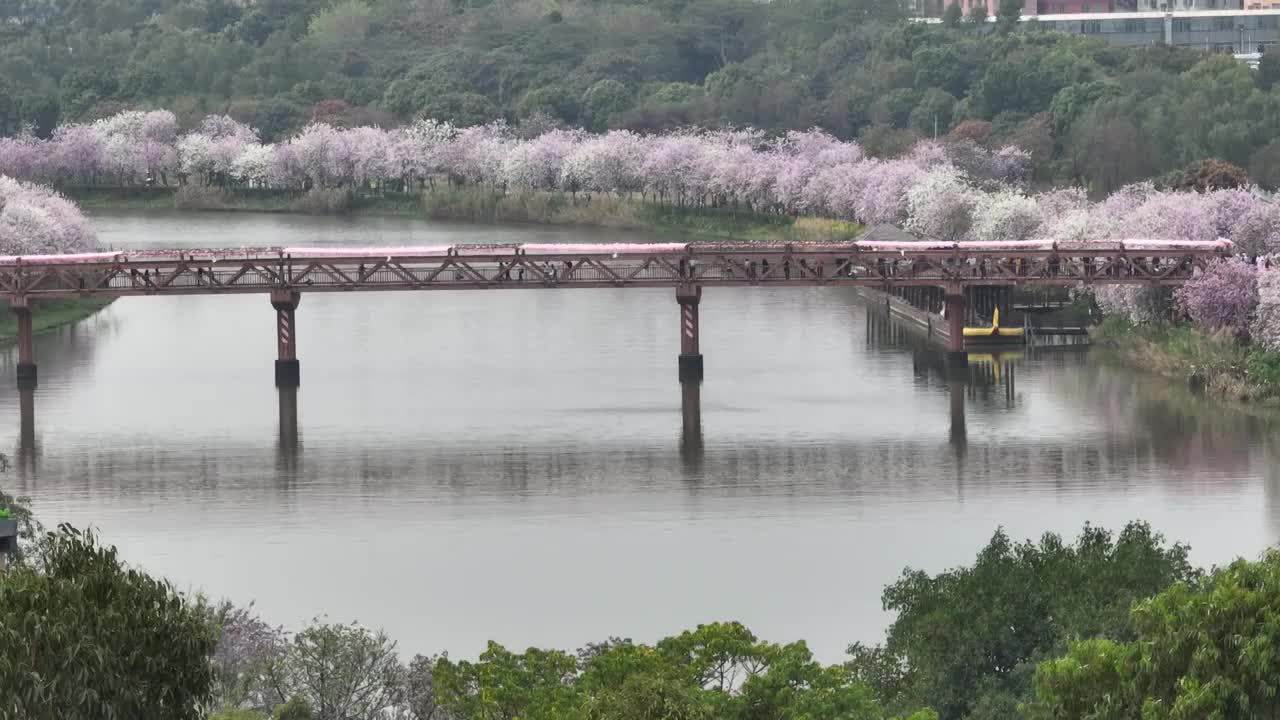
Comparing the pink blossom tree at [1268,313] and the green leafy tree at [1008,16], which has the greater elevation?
the green leafy tree at [1008,16]

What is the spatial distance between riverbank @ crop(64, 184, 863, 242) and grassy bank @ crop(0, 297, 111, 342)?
28.0 m

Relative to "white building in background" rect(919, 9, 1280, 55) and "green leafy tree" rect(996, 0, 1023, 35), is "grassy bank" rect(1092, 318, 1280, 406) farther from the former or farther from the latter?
"white building in background" rect(919, 9, 1280, 55)

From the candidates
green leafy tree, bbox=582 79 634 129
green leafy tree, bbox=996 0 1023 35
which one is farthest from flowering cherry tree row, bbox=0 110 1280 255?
green leafy tree, bbox=996 0 1023 35

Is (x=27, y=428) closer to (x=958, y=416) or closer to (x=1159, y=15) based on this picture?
(x=958, y=416)

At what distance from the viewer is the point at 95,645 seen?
21.0 metres

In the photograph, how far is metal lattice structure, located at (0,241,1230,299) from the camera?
57.3 m

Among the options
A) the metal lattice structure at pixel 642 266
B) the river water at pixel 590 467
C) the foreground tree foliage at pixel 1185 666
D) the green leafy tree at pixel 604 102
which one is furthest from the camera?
the green leafy tree at pixel 604 102

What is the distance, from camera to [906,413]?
171ft

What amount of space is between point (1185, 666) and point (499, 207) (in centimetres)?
8333

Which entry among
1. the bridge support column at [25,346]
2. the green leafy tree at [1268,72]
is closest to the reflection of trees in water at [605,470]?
the bridge support column at [25,346]

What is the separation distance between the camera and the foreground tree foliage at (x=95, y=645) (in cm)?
2066

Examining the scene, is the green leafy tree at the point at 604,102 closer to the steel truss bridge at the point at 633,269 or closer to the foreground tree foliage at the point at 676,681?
the steel truss bridge at the point at 633,269

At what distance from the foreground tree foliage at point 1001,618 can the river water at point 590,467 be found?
174 inches

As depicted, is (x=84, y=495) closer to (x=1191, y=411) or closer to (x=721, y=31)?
(x=1191, y=411)
